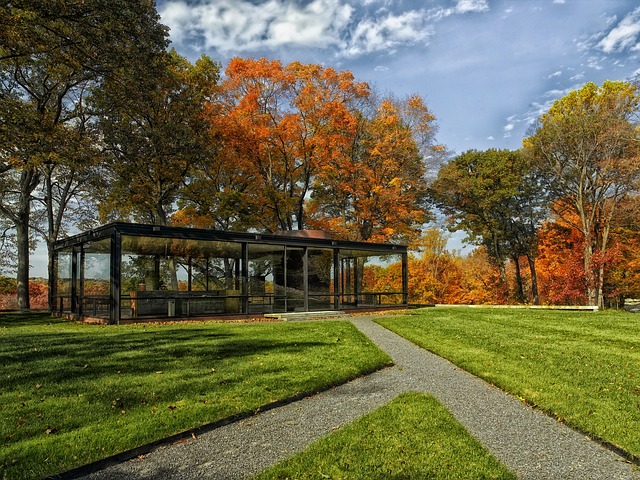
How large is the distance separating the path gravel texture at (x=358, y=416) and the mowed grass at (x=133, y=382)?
0.32 meters

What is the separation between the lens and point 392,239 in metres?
27.2

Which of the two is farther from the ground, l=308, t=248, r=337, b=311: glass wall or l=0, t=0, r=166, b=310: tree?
l=0, t=0, r=166, b=310: tree

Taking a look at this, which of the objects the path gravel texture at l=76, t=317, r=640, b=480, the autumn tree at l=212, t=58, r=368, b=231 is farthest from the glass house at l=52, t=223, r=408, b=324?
the path gravel texture at l=76, t=317, r=640, b=480

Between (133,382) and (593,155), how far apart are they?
84.1 feet

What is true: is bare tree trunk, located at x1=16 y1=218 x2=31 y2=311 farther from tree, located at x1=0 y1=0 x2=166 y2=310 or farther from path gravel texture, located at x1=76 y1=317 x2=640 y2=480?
path gravel texture, located at x1=76 y1=317 x2=640 y2=480

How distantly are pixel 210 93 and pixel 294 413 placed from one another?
19704 mm

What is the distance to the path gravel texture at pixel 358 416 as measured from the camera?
335 cm

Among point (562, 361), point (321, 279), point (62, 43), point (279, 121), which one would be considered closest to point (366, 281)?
point (321, 279)

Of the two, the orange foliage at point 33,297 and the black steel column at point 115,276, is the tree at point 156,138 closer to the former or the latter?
the black steel column at point 115,276

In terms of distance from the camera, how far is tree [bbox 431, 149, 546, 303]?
28.8 metres

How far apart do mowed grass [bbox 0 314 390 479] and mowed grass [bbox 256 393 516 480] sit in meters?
1.26

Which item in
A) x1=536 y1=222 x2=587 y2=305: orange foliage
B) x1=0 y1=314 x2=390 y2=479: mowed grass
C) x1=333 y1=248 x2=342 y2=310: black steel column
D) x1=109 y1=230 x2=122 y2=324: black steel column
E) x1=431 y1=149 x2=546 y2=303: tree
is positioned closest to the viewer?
x1=0 y1=314 x2=390 y2=479: mowed grass

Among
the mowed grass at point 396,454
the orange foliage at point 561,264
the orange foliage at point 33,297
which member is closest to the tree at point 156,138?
the orange foliage at point 33,297

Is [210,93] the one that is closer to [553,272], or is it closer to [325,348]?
[325,348]
